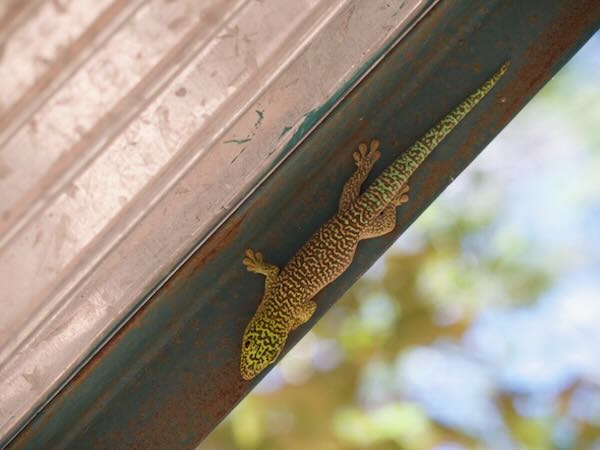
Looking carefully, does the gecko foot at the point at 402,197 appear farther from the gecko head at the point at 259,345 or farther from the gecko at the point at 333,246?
the gecko head at the point at 259,345

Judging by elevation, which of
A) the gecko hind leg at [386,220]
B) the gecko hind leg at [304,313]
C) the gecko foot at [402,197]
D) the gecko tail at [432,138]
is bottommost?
the gecko hind leg at [304,313]

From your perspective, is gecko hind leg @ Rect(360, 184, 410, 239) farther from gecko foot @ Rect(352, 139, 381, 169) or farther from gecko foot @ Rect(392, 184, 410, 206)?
gecko foot @ Rect(352, 139, 381, 169)

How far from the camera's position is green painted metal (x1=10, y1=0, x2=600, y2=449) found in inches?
122

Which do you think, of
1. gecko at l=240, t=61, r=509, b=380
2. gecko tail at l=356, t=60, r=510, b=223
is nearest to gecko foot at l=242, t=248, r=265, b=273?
gecko at l=240, t=61, r=509, b=380

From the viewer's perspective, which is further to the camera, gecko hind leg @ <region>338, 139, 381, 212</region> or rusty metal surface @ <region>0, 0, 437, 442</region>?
gecko hind leg @ <region>338, 139, 381, 212</region>

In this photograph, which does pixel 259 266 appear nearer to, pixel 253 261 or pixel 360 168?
pixel 253 261

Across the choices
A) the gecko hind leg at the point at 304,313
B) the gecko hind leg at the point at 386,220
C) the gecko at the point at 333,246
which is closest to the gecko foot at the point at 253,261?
the gecko at the point at 333,246

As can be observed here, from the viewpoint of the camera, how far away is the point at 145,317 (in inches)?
122

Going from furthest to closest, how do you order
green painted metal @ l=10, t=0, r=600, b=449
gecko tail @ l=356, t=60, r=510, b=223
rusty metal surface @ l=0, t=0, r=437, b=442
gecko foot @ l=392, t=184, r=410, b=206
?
1. gecko foot @ l=392, t=184, r=410, b=206
2. gecko tail @ l=356, t=60, r=510, b=223
3. green painted metal @ l=10, t=0, r=600, b=449
4. rusty metal surface @ l=0, t=0, r=437, b=442

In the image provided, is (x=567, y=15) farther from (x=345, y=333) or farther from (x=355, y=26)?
(x=345, y=333)

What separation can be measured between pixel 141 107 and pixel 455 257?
5.96 metres

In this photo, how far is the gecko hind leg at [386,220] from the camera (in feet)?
11.3

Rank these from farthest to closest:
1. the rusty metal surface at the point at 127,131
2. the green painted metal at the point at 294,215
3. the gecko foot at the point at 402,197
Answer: the gecko foot at the point at 402,197, the green painted metal at the point at 294,215, the rusty metal surface at the point at 127,131

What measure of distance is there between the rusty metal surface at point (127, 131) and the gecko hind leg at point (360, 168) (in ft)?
1.17
